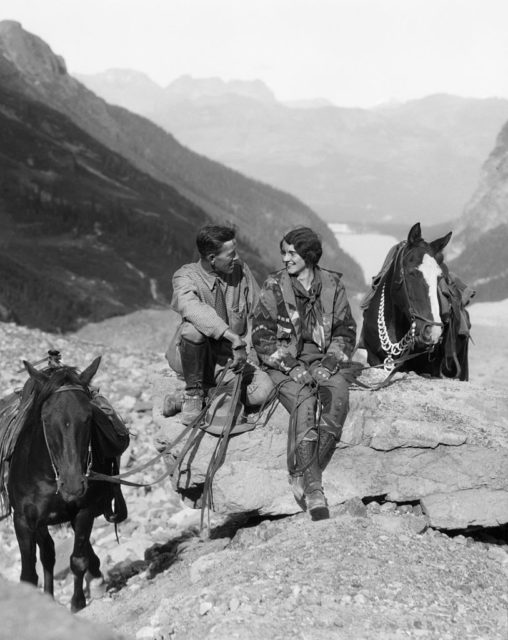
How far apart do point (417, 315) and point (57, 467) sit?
3594 mm

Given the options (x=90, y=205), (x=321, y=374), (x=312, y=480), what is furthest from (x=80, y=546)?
(x=90, y=205)

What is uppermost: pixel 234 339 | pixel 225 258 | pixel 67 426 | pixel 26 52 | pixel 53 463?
pixel 26 52

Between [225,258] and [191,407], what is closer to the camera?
[225,258]

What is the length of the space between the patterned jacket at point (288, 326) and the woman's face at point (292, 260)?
95 mm

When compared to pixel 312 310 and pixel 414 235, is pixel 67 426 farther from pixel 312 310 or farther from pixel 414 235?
pixel 414 235

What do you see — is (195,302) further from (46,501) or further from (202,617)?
(202,617)

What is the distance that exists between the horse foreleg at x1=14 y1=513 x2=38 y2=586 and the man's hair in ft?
9.13

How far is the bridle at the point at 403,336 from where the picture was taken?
317 inches

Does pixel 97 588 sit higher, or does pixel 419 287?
pixel 419 287

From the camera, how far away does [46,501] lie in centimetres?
700

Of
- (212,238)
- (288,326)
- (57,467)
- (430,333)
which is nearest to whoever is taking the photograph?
(57,467)

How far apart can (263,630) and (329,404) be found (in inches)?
94.7

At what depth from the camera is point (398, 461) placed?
773 centimetres

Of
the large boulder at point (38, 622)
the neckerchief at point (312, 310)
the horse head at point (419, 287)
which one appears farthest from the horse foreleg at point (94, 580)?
the large boulder at point (38, 622)
